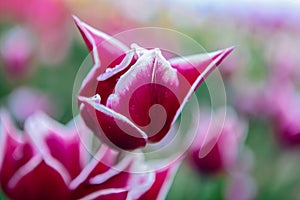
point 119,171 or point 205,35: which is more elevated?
point 205,35

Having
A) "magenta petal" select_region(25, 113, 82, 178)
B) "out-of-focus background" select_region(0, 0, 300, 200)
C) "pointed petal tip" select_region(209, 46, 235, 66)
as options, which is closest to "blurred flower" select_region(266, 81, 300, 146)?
"out-of-focus background" select_region(0, 0, 300, 200)

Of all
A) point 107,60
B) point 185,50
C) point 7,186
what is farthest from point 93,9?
point 7,186

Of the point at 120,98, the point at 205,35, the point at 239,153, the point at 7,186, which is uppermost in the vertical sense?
the point at 205,35

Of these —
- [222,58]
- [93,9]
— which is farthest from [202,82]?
[93,9]

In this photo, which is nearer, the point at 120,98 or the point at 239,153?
the point at 120,98

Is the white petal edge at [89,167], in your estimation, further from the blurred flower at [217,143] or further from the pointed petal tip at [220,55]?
the pointed petal tip at [220,55]

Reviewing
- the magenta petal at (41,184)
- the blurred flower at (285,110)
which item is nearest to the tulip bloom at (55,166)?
the magenta petal at (41,184)

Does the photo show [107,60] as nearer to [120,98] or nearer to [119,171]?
[120,98]

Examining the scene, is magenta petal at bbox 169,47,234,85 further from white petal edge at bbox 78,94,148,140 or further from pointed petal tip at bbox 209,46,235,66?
white petal edge at bbox 78,94,148,140
